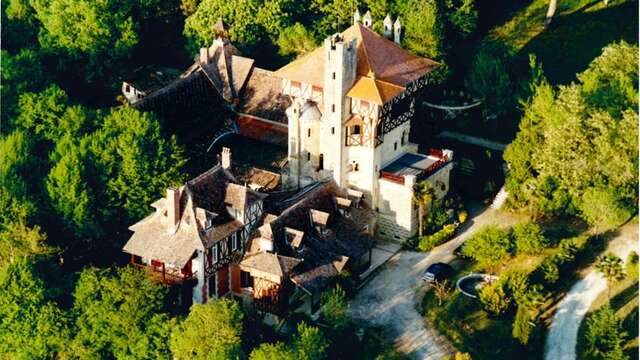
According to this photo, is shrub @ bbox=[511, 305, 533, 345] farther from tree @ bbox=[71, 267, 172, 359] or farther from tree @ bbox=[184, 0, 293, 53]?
tree @ bbox=[184, 0, 293, 53]

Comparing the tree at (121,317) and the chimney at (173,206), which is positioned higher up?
the chimney at (173,206)

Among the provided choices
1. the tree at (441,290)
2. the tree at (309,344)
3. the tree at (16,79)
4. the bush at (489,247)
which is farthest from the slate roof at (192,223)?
the tree at (16,79)

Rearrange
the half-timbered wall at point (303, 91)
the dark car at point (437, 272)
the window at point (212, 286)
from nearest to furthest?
the window at point (212, 286), the dark car at point (437, 272), the half-timbered wall at point (303, 91)

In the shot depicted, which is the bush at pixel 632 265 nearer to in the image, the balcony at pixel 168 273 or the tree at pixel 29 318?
the balcony at pixel 168 273

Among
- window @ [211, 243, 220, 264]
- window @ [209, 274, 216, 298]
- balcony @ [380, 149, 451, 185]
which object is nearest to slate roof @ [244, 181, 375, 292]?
balcony @ [380, 149, 451, 185]

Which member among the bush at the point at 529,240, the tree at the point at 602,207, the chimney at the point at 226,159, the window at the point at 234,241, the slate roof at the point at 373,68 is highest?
the slate roof at the point at 373,68

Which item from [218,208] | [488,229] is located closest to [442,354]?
[488,229]

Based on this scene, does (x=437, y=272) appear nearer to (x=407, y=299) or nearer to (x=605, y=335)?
(x=407, y=299)
